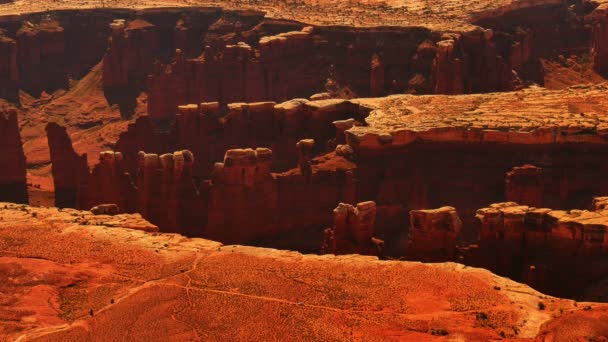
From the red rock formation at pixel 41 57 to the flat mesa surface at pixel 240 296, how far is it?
47229mm

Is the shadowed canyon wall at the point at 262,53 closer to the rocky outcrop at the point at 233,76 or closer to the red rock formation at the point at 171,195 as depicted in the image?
the rocky outcrop at the point at 233,76

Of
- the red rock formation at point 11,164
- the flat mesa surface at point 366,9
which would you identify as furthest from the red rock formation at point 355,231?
the flat mesa surface at point 366,9

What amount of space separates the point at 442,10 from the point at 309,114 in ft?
74.9

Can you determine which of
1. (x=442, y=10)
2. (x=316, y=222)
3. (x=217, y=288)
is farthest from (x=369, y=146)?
(x=442, y=10)

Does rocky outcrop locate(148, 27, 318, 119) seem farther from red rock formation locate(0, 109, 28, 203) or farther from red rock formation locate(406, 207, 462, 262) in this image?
red rock formation locate(406, 207, 462, 262)

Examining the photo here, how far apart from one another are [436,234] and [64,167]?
25.7 m

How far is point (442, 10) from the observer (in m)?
89.0

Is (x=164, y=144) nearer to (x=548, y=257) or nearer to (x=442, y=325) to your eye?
(x=548, y=257)

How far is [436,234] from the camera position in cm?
4947

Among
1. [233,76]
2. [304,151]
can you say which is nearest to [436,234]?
[304,151]

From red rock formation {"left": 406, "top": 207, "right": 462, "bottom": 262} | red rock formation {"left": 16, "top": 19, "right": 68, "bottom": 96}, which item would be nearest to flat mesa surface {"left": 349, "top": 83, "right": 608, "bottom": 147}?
red rock formation {"left": 406, "top": 207, "right": 462, "bottom": 262}

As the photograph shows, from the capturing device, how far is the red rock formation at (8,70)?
302 ft

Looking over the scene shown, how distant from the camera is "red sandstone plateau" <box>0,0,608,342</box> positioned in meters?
42.0

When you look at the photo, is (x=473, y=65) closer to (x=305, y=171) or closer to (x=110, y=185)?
(x=305, y=171)
